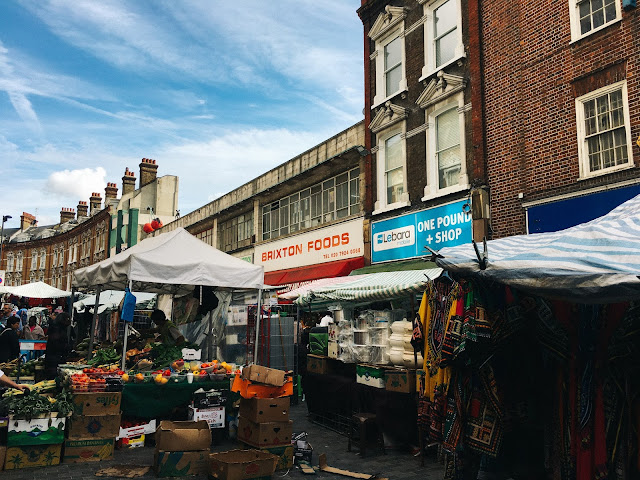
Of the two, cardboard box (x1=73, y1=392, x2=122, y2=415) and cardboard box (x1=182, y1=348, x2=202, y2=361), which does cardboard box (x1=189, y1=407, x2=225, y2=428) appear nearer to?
cardboard box (x1=73, y1=392, x2=122, y2=415)

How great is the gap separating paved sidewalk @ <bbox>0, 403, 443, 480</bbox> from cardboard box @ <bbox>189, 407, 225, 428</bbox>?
357 mm

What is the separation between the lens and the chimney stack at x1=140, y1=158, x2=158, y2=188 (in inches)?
1697

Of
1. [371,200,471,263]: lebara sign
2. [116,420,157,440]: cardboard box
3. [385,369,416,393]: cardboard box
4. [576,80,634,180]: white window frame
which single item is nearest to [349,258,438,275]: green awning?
[371,200,471,263]: lebara sign

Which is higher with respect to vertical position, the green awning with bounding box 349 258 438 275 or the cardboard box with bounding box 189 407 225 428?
the green awning with bounding box 349 258 438 275

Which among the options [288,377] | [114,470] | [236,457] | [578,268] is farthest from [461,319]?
[114,470]

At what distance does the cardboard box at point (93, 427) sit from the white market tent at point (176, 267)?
88.5 inches

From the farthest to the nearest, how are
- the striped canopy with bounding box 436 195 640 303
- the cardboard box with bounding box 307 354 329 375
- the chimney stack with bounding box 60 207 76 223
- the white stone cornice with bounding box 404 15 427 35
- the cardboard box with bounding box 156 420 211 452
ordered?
the chimney stack with bounding box 60 207 76 223 → the white stone cornice with bounding box 404 15 427 35 → the cardboard box with bounding box 307 354 329 375 → the cardboard box with bounding box 156 420 211 452 → the striped canopy with bounding box 436 195 640 303

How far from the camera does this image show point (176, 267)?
30.4 ft

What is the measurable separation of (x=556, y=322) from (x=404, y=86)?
13.7 m

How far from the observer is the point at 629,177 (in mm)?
10289

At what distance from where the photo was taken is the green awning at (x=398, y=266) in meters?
14.1

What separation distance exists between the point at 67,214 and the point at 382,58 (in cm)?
5335

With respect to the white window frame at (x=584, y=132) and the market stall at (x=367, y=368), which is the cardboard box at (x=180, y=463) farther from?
the white window frame at (x=584, y=132)

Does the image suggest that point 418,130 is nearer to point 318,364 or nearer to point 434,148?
point 434,148
